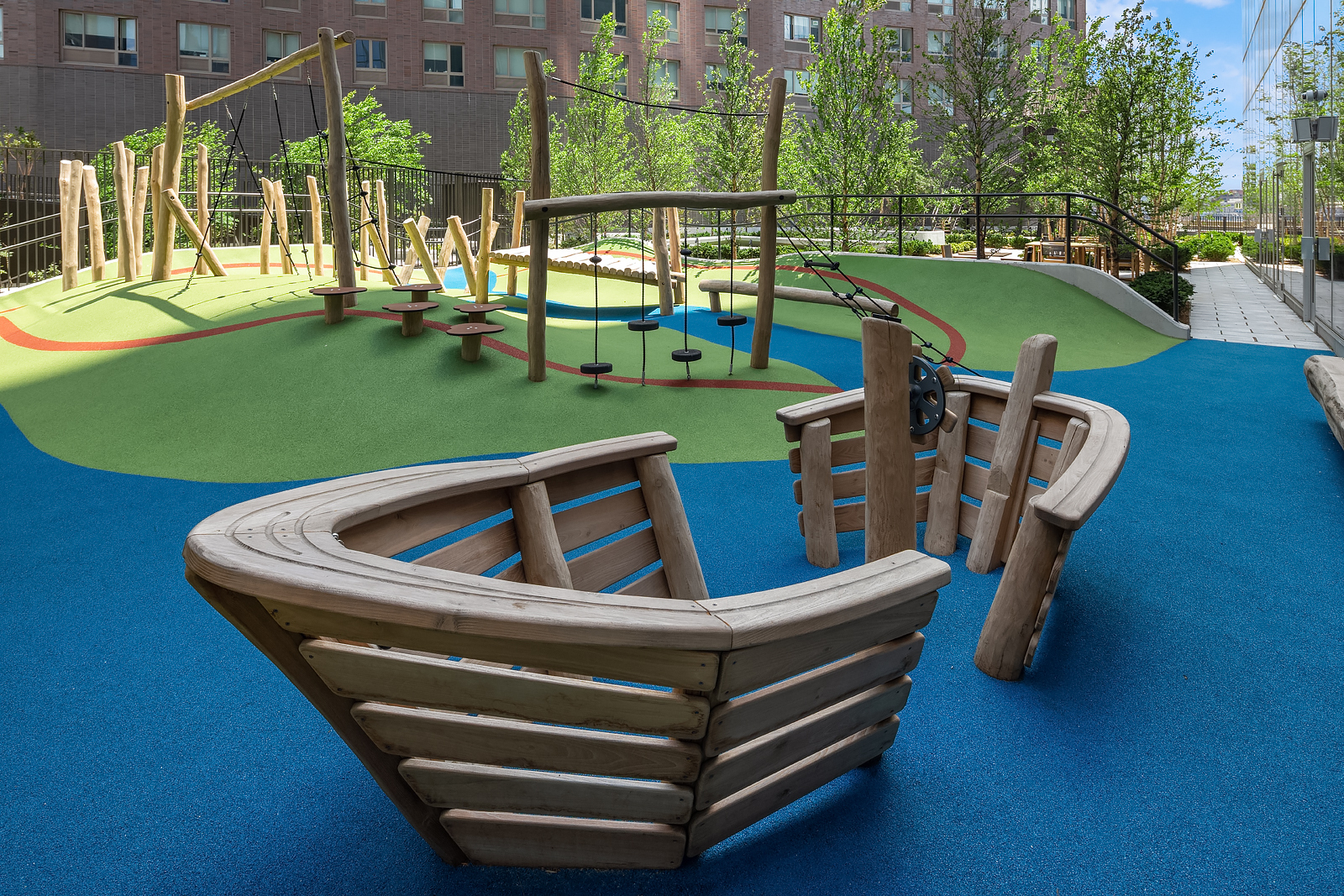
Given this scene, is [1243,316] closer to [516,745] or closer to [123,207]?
[516,745]

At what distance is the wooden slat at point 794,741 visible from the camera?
223cm

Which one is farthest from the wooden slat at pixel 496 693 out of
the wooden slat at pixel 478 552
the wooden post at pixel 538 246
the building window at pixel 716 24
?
the building window at pixel 716 24

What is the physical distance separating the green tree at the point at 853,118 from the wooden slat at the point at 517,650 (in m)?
18.8

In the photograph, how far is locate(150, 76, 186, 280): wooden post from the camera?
40.9 ft

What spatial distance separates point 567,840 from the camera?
2355 mm

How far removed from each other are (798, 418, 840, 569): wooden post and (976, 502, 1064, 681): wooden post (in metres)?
1.34

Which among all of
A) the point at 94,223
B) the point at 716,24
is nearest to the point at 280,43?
the point at 716,24

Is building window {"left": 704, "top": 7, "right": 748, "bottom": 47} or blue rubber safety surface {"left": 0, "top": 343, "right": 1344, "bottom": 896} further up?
building window {"left": 704, "top": 7, "right": 748, "bottom": 47}

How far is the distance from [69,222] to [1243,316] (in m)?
18.9

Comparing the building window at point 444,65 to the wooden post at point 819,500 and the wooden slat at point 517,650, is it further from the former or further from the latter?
the wooden slat at point 517,650

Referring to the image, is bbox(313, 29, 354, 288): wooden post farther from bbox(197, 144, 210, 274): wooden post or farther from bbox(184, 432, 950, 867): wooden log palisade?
bbox(184, 432, 950, 867): wooden log palisade

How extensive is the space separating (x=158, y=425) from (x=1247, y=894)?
27.6ft

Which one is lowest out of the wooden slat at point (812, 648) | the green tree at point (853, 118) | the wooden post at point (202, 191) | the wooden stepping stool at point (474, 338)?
the wooden slat at point (812, 648)

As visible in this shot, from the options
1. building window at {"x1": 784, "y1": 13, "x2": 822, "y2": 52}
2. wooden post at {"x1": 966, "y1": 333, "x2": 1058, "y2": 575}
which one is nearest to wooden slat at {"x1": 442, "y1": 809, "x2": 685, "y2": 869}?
wooden post at {"x1": 966, "y1": 333, "x2": 1058, "y2": 575}
